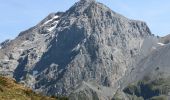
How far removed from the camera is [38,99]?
46.9 meters

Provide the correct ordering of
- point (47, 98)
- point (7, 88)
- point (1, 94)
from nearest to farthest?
point (1, 94) < point (7, 88) < point (47, 98)

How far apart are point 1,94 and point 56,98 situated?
34.8 feet

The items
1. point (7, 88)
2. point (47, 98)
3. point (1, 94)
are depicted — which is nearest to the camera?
point (1, 94)

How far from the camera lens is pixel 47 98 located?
1922 inches

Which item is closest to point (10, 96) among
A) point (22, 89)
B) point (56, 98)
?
point (22, 89)

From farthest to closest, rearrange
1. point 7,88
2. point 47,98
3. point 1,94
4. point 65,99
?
point 65,99
point 47,98
point 7,88
point 1,94

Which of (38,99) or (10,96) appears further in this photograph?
(38,99)

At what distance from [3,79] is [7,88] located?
9.82 ft

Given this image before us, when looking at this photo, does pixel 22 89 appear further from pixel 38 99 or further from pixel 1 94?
pixel 1 94

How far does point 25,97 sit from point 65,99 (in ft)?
31.0

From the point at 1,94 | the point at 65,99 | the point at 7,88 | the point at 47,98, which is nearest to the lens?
the point at 1,94

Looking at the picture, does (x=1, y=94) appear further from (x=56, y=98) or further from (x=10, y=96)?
(x=56, y=98)

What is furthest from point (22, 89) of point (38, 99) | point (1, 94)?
point (1, 94)

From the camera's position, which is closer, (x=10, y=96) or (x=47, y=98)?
(x=10, y=96)
